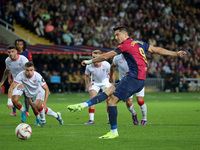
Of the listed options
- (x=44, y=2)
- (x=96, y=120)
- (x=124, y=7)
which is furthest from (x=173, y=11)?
(x=96, y=120)

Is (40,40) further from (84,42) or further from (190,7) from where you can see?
(190,7)

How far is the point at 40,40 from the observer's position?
32.4 metres

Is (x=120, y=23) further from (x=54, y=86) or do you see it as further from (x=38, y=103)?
(x=38, y=103)

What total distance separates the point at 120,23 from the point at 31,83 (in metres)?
23.0

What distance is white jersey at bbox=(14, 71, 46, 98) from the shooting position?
12387 mm

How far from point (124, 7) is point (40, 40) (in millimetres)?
7830

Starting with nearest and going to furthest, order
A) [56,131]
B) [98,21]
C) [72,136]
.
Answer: [72,136] → [56,131] → [98,21]

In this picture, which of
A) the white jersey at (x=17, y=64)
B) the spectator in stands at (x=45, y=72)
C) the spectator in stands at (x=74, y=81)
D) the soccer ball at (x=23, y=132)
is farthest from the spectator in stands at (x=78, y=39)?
the soccer ball at (x=23, y=132)

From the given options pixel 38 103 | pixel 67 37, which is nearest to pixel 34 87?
pixel 38 103

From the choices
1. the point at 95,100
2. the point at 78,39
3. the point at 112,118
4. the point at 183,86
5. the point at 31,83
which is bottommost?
the point at 183,86

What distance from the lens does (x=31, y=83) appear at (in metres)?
12.5

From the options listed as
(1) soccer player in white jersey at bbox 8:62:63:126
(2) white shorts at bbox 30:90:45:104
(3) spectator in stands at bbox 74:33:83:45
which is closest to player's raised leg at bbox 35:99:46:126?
(1) soccer player in white jersey at bbox 8:62:63:126

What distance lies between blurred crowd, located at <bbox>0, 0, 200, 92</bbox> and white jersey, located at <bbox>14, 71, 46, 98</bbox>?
18.3 m

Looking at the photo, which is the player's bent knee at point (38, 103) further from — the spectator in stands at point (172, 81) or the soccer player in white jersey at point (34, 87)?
the spectator in stands at point (172, 81)
